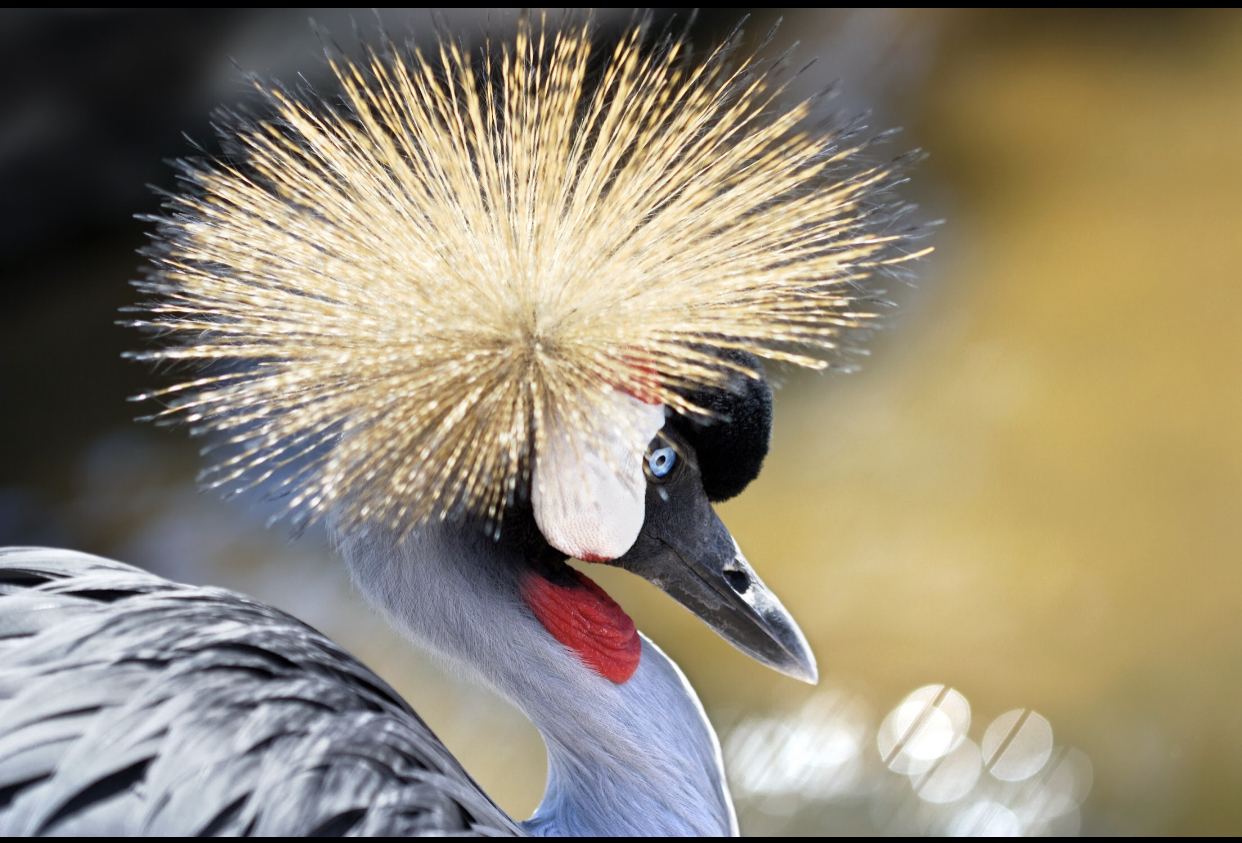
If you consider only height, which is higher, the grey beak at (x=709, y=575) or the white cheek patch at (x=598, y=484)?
the white cheek patch at (x=598, y=484)

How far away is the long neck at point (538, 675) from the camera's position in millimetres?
785

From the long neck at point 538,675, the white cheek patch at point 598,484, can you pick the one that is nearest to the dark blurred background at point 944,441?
the long neck at point 538,675

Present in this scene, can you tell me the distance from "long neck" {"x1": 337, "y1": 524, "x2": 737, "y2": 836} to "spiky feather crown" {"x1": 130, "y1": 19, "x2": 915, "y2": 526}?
0.05 m

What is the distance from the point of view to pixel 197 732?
684 mm

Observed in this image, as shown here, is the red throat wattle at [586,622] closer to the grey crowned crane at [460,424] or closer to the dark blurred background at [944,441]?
the grey crowned crane at [460,424]

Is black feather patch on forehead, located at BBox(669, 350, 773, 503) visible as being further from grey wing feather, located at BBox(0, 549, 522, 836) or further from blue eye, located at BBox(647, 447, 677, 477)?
grey wing feather, located at BBox(0, 549, 522, 836)

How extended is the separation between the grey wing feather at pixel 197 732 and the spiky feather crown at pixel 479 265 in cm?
12

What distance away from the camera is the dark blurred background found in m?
1.61

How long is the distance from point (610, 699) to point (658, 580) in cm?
10

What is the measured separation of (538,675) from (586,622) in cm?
5

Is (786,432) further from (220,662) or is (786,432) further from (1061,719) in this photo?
(220,662)

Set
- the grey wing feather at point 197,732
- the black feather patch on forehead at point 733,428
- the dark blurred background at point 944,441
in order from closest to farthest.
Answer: the grey wing feather at point 197,732 < the black feather patch on forehead at point 733,428 < the dark blurred background at point 944,441

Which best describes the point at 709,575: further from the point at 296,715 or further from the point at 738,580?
the point at 296,715

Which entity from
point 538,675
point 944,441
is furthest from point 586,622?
point 944,441
